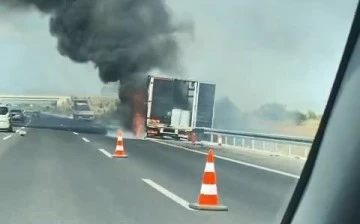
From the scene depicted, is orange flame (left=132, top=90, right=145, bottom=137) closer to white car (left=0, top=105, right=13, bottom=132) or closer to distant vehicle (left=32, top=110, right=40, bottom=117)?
white car (left=0, top=105, right=13, bottom=132)

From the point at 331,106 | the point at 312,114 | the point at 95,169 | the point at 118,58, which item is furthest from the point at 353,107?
the point at 118,58

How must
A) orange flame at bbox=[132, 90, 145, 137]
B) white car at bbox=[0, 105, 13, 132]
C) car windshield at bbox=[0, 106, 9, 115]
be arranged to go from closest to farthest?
car windshield at bbox=[0, 106, 9, 115] < white car at bbox=[0, 105, 13, 132] < orange flame at bbox=[132, 90, 145, 137]

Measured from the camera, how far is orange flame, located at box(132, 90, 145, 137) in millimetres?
38531

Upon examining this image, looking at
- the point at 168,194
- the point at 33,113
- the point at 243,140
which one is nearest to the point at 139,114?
→ the point at 243,140

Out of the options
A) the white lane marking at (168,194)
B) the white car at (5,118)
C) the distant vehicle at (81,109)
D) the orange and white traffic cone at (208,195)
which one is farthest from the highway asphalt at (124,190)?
→ the distant vehicle at (81,109)

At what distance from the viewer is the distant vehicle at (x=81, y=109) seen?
6881 cm

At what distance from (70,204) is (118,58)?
36.7m

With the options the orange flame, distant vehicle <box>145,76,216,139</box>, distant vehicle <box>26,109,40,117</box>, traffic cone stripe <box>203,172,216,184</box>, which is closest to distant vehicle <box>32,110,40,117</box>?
distant vehicle <box>26,109,40,117</box>

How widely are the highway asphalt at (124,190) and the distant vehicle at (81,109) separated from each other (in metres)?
49.1

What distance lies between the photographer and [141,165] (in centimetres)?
1730

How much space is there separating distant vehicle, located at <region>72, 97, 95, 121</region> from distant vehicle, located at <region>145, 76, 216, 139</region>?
108 ft

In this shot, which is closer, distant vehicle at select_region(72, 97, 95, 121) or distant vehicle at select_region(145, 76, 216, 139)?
distant vehicle at select_region(145, 76, 216, 139)

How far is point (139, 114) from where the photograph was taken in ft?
129

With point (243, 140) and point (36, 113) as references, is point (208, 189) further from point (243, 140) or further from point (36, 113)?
point (36, 113)
